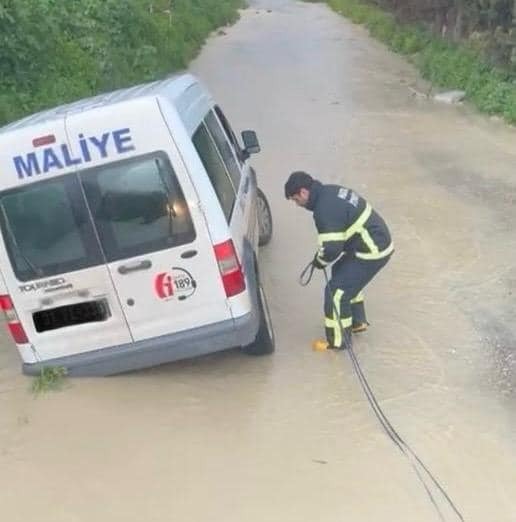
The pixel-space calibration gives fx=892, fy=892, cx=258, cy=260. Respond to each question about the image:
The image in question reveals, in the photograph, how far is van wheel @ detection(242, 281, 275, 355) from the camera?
21.7 ft

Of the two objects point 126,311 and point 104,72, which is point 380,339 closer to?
point 126,311

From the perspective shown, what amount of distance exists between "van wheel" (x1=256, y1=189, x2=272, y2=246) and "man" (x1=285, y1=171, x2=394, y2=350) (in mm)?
2276

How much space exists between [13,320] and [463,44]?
15.8 meters

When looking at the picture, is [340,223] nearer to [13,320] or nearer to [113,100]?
[113,100]

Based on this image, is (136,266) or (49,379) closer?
(136,266)

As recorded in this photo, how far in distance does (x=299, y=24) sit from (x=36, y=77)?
22007mm

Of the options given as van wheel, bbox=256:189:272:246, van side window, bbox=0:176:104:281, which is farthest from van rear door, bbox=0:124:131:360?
van wheel, bbox=256:189:272:246

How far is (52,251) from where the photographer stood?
19.2 feet

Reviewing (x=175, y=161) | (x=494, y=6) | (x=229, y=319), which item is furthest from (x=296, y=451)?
(x=494, y=6)

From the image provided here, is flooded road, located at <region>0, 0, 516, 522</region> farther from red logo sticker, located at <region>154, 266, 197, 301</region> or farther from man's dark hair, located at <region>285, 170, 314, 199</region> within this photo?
man's dark hair, located at <region>285, 170, 314, 199</region>

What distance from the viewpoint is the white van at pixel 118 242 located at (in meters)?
5.67

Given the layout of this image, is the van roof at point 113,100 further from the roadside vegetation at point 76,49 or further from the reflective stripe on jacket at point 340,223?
the roadside vegetation at point 76,49

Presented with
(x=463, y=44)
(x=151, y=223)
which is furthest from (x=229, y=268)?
(x=463, y=44)

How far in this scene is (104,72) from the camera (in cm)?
1535
